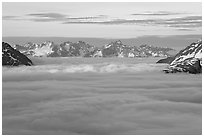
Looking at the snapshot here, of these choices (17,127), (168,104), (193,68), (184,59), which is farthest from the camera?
(184,59)

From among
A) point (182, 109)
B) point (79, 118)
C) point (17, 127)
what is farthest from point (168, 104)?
point (17, 127)

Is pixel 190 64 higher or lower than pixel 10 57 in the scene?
higher

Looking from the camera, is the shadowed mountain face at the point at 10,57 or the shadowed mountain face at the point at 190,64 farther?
the shadowed mountain face at the point at 10,57

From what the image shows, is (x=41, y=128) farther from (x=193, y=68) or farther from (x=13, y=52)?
(x=13, y=52)

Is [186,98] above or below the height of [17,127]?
below

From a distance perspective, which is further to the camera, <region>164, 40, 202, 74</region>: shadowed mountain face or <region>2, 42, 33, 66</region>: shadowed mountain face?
<region>2, 42, 33, 66</region>: shadowed mountain face

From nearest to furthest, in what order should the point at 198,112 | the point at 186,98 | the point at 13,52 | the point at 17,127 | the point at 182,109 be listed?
1. the point at 17,127
2. the point at 198,112
3. the point at 182,109
4. the point at 186,98
5. the point at 13,52

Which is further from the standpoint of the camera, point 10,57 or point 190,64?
point 10,57

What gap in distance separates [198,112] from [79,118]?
48.3 feet

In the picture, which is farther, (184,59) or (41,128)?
(184,59)

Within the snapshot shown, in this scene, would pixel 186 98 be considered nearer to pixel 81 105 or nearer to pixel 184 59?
pixel 81 105

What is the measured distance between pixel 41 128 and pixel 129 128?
7754 millimetres

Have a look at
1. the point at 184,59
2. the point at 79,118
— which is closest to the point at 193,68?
the point at 184,59

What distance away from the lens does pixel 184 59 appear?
121375 mm
